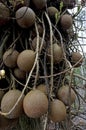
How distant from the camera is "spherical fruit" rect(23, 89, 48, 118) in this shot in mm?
478

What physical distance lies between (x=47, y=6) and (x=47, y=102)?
32 cm

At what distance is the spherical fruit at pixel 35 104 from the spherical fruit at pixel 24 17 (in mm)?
184

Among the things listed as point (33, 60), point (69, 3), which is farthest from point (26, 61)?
point (69, 3)

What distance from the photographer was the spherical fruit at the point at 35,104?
18.8 inches

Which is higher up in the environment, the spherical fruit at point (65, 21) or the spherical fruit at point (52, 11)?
the spherical fruit at point (52, 11)

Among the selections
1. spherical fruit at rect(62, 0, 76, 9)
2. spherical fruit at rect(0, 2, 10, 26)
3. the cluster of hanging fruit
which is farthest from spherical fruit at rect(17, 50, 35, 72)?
spherical fruit at rect(62, 0, 76, 9)

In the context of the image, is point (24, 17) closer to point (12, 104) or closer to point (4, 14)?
point (4, 14)

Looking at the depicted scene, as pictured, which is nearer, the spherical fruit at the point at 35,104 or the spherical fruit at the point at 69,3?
the spherical fruit at the point at 35,104

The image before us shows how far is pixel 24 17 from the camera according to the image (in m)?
0.57

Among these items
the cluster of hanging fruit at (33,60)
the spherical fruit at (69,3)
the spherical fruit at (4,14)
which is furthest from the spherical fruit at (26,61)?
the spherical fruit at (69,3)

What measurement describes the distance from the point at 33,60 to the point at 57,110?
12 centimetres

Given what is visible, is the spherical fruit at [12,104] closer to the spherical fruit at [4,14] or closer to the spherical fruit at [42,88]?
the spherical fruit at [42,88]

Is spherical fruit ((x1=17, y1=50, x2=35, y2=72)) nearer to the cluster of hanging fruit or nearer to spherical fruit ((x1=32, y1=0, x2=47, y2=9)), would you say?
the cluster of hanging fruit

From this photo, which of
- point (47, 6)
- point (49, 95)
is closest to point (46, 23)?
point (47, 6)
